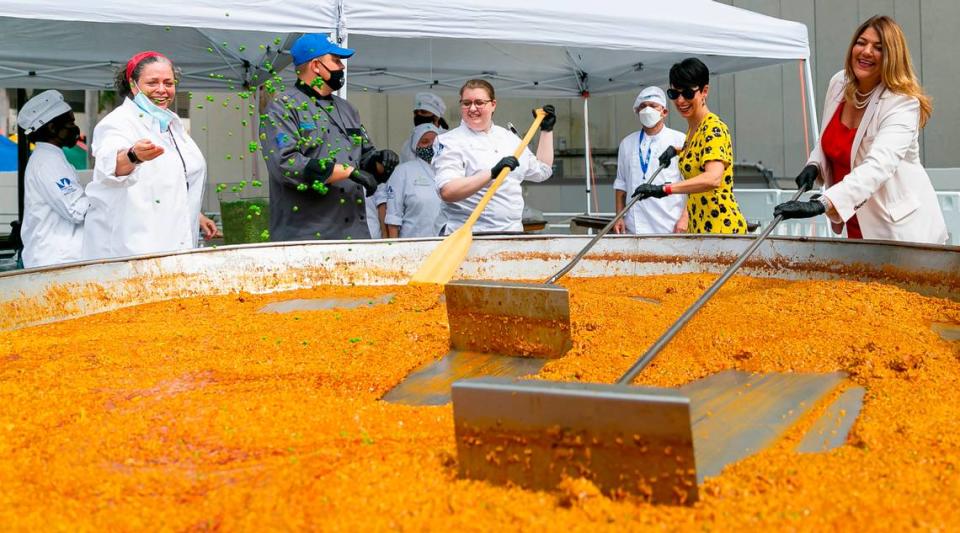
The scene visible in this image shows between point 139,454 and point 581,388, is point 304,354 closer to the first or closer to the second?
point 139,454

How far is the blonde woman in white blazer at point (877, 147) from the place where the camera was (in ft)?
10.2

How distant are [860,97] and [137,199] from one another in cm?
309

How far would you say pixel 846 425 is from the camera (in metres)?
1.72

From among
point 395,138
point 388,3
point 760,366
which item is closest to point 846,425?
point 760,366

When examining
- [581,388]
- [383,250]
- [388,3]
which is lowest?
[581,388]

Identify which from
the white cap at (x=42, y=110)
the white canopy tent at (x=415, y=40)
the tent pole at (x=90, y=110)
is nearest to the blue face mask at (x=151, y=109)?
the white canopy tent at (x=415, y=40)

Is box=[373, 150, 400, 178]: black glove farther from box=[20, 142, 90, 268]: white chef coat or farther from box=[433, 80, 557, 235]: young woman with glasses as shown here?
box=[20, 142, 90, 268]: white chef coat

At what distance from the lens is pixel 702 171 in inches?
160

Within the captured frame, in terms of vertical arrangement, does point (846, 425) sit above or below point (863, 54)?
below

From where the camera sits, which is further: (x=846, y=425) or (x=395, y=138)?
(x=395, y=138)

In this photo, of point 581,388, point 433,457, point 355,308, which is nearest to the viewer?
point 581,388

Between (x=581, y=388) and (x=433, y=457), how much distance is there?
12.8 inches

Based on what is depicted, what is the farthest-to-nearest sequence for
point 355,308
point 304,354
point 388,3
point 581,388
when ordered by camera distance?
point 388,3
point 355,308
point 304,354
point 581,388

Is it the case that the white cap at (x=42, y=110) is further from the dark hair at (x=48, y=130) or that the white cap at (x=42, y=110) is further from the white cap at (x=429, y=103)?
the white cap at (x=429, y=103)
